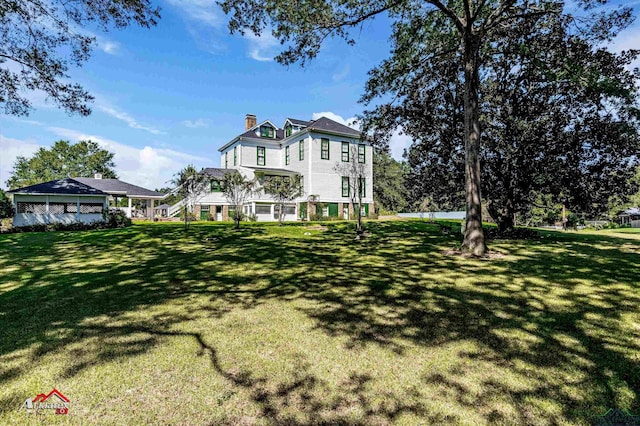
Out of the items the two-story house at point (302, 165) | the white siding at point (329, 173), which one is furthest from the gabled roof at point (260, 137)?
the white siding at point (329, 173)

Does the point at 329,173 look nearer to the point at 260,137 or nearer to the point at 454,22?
the point at 260,137

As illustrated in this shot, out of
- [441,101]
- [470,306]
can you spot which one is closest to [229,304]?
[470,306]

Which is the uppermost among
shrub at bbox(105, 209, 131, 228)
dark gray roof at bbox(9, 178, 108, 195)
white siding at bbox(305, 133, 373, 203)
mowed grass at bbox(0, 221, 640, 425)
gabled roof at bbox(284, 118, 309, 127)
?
gabled roof at bbox(284, 118, 309, 127)

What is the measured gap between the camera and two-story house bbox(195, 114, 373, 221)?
30812 mm

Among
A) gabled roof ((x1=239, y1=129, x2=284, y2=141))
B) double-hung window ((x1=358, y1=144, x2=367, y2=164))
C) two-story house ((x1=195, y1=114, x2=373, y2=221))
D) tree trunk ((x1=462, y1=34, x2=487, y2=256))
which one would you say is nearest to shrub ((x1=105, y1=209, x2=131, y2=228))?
two-story house ((x1=195, y1=114, x2=373, y2=221))

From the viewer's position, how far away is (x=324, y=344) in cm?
389

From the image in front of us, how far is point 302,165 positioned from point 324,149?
2848mm

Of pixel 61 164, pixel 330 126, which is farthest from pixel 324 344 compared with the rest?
pixel 61 164

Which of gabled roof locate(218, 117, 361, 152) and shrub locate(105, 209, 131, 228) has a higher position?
gabled roof locate(218, 117, 361, 152)

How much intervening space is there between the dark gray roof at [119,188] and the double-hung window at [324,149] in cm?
1787

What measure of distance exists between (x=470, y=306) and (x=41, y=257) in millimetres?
12292

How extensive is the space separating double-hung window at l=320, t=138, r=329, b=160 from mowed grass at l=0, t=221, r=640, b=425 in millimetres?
24983

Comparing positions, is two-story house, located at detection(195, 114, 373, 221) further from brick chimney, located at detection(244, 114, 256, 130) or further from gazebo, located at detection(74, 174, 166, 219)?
gazebo, located at detection(74, 174, 166, 219)

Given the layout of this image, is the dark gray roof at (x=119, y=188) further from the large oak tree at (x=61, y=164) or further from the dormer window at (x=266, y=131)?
the large oak tree at (x=61, y=164)
